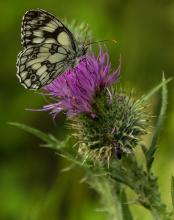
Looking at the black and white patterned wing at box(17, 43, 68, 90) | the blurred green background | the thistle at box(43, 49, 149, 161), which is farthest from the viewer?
the blurred green background

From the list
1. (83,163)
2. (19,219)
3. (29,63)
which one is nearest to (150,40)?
(19,219)

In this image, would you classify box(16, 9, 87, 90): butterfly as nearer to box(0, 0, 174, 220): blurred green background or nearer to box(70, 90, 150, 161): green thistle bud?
box(70, 90, 150, 161): green thistle bud

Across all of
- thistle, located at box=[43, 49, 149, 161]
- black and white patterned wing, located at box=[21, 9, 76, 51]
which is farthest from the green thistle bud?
black and white patterned wing, located at box=[21, 9, 76, 51]

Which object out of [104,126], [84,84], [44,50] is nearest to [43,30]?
[44,50]

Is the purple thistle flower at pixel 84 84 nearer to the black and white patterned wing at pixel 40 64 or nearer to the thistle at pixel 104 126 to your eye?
the thistle at pixel 104 126

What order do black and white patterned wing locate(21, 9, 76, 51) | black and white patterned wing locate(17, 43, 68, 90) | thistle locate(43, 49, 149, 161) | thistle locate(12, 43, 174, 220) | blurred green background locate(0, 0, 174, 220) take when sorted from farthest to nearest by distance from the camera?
blurred green background locate(0, 0, 174, 220) → black and white patterned wing locate(17, 43, 68, 90) → black and white patterned wing locate(21, 9, 76, 51) → thistle locate(43, 49, 149, 161) → thistle locate(12, 43, 174, 220)

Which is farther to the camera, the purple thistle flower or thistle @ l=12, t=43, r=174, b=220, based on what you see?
the purple thistle flower

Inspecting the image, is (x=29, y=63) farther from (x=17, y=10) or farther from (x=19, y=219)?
(x=17, y=10)
